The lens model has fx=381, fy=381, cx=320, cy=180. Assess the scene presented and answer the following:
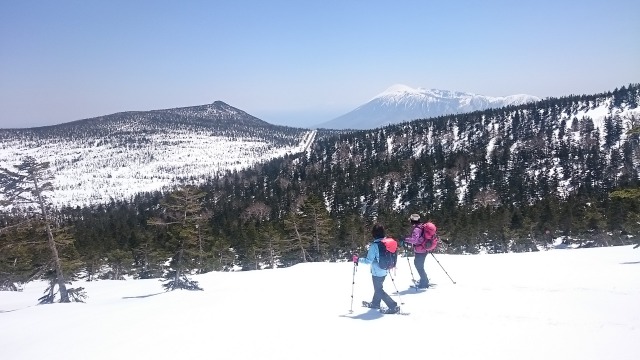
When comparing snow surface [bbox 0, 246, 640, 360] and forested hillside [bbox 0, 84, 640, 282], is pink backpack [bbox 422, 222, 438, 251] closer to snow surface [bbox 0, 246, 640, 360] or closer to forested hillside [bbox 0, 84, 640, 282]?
snow surface [bbox 0, 246, 640, 360]

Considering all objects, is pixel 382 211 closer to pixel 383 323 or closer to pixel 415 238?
pixel 415 238

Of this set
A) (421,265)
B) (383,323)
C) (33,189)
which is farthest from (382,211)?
(383,323)

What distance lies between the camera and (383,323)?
9.12 meters

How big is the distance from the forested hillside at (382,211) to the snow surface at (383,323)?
10325mm

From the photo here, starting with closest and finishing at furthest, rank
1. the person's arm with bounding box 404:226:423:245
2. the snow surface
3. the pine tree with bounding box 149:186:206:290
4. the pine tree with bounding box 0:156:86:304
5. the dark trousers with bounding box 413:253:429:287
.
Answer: the snow surface, the person's arm with bounding box 404:226:423:245, the dark trousers with bounding box 413:253:429:287, the pine tree with bounding box 0:156:86:304, the pine tree with bounding box 149:186:206:290

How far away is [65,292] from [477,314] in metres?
24.1

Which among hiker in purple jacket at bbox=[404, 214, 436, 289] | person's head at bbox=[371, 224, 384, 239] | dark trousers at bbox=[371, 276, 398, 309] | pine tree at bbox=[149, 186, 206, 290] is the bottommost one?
pine tree at bbox=[149, 186, 206, 290]

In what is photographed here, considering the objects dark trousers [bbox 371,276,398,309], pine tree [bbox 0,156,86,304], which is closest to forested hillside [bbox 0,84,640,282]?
pine tree [bbox 0,156,86,304]

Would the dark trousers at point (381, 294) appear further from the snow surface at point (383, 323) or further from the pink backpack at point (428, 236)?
the pink backpack at point (428, 236)

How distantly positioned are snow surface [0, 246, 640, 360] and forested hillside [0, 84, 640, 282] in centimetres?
1032

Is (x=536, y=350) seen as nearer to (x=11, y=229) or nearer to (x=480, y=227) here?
(x=11, y=229)

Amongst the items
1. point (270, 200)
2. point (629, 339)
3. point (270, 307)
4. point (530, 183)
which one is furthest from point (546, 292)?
point (530, 183)

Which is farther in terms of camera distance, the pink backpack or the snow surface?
the pink backpack

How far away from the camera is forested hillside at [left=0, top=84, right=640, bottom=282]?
42.1 metres
